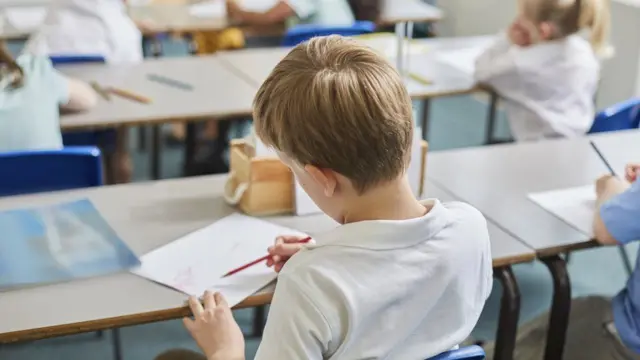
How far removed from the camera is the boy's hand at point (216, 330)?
1250 mm

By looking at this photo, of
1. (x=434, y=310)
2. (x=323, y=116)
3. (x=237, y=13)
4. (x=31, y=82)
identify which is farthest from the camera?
(x=237, y=13)

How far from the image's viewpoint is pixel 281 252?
1.51 metres

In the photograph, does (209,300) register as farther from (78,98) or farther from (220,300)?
(78,98)

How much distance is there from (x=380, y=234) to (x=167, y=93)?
180cm

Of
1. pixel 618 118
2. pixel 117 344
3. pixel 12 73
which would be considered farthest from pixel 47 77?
pixel 618 118

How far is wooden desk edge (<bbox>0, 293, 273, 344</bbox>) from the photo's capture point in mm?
1312

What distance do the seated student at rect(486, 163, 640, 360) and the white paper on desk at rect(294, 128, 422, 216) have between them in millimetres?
393

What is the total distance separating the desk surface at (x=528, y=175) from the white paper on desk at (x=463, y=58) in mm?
907

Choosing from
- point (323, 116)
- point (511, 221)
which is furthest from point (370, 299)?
point (511, 221)

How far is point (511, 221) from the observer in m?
1.79

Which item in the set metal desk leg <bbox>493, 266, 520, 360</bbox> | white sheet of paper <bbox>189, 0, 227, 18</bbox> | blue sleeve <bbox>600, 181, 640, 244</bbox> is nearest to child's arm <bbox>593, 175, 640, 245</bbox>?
blue sleeve <bbox>600, 181, 640, 244</bbox>

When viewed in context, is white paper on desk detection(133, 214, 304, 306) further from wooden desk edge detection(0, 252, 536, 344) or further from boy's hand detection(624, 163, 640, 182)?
boy's hand detection(624, 163, 640, 182)

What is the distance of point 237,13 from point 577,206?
2371 mm

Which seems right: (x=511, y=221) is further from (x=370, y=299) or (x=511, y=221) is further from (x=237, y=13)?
(x=237, y=13)
